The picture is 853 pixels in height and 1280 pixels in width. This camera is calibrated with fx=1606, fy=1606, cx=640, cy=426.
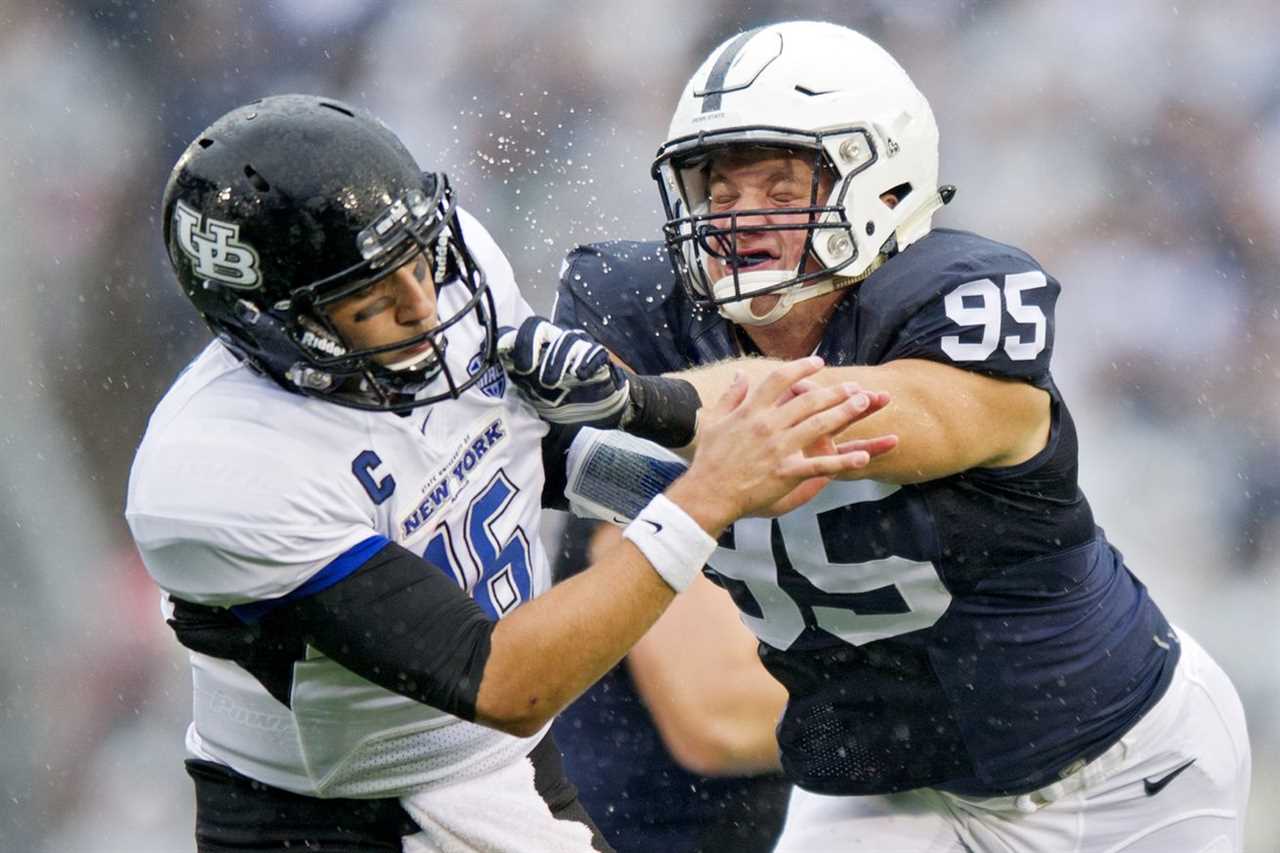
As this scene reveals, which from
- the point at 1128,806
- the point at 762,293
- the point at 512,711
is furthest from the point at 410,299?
the point at 1128,806

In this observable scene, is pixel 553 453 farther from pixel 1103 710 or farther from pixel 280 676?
pixel 1103 710

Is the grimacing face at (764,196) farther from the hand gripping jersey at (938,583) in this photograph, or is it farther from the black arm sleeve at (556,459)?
the black arm sleeve at (556,459)

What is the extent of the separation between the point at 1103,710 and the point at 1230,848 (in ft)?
1.13

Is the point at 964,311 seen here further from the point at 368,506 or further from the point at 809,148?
the point at 368,506

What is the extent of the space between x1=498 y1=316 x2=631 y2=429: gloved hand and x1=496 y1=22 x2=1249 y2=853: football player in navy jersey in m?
0.28

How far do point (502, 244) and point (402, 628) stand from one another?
2.49 meters

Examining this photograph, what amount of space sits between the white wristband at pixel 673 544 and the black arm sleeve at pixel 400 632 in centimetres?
22

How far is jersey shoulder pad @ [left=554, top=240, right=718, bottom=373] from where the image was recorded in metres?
2.60

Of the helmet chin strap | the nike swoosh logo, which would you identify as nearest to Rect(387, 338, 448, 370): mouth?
the helmet chin strap

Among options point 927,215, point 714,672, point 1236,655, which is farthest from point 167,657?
point 1236,655

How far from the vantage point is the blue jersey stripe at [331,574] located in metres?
1.85

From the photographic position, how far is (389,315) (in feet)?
6.46

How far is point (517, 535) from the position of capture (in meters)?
2.14

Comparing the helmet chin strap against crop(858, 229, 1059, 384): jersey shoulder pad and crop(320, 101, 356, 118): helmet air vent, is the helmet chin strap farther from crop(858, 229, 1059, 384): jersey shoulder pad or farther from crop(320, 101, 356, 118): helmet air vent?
crop(320, 101, 356, 118): helmet air vent
